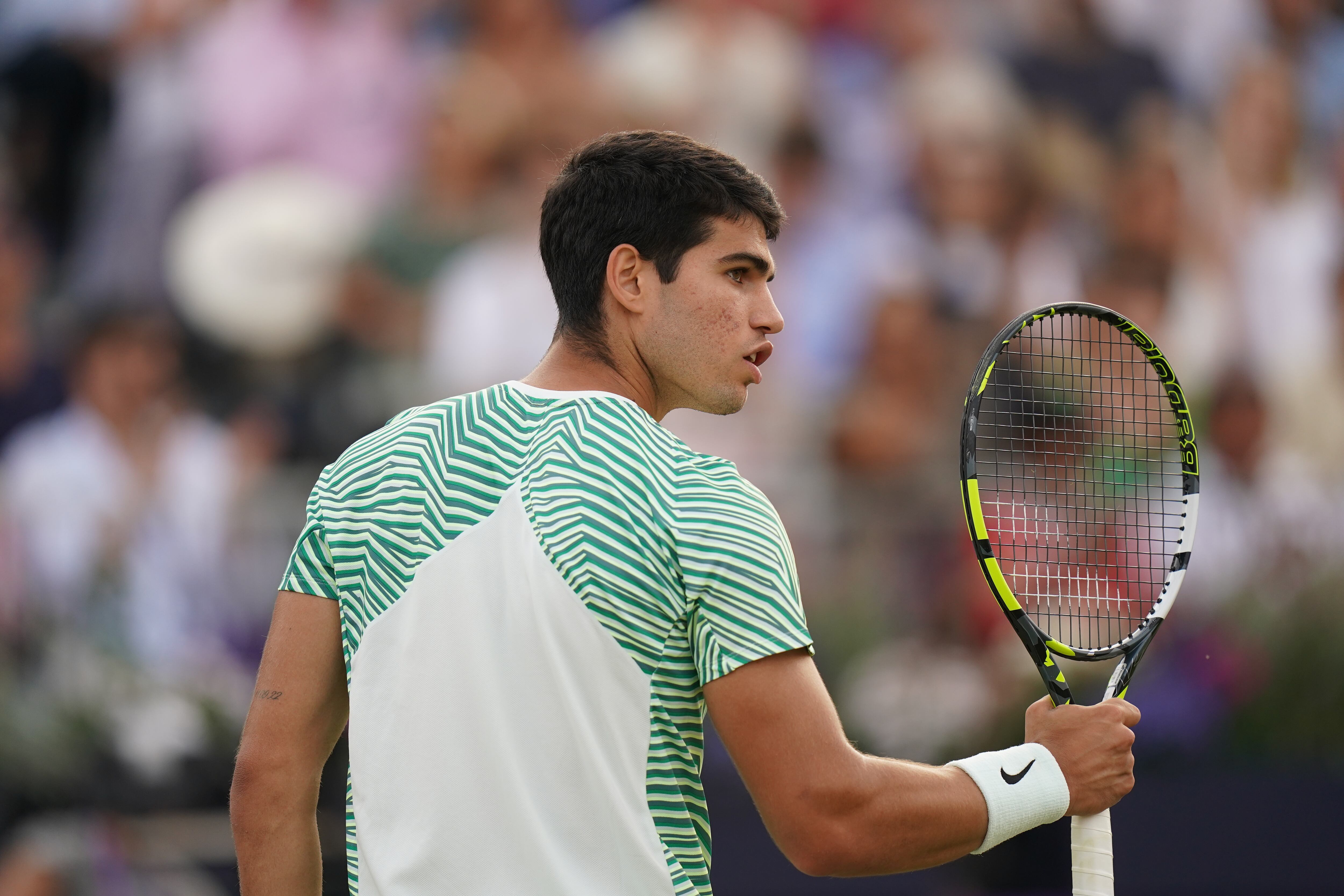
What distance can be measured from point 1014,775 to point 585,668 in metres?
0.62

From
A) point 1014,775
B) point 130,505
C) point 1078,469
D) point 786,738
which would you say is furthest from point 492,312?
point 786,738

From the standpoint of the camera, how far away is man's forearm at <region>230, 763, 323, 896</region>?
2.20m

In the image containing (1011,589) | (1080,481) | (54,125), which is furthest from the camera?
(54,125)

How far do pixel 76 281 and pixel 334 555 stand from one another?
5.69 meters

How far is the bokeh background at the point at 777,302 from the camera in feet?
17.9

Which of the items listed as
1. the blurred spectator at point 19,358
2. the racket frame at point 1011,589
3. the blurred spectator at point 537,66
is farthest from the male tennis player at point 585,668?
the blurred spectator at point 537,66

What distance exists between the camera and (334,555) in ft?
6.98

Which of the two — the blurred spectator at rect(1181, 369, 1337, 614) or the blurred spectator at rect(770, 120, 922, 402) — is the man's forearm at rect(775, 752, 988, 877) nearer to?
the blurred spectator at rect(1181, 369, 1337, 614)

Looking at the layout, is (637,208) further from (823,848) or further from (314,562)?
(823,848)

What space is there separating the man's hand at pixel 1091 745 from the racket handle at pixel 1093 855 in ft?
0.31

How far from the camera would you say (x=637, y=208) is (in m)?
2.26

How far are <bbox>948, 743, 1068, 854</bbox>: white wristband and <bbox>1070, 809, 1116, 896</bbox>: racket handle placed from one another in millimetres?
190

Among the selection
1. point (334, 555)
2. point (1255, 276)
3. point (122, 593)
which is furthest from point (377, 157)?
point (334, 555)

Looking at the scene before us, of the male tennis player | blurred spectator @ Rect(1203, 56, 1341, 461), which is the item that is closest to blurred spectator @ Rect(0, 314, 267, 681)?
the male tennis player
